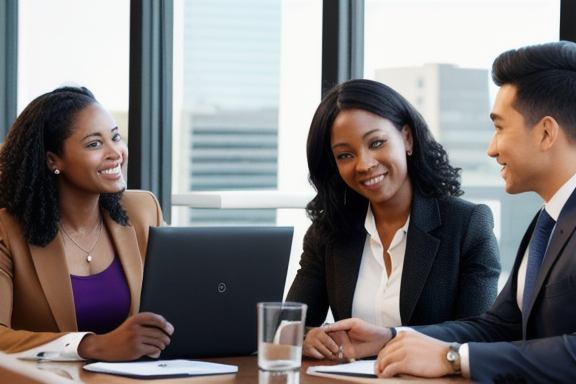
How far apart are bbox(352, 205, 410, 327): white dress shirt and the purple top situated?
76cm

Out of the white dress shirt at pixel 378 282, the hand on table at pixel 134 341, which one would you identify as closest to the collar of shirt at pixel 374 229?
the white dress shirt at pixel 378 282

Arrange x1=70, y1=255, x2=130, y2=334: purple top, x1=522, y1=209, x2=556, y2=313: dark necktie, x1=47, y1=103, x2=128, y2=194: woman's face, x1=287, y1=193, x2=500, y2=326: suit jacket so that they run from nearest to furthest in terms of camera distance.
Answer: x1=522, y1=209, x2=556, y2=313: dark necktie < x1=287, y1=193, x2=500, y2=326: suit jacket < x1=70, y1=255, x2=130, y2=334: purple top < x1=47, y1=103, x2=128, y2=194: woman's face

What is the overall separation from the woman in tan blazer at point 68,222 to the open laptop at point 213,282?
29.7 inches

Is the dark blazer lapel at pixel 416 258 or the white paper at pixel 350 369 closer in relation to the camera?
the white paper at pixel 350 369

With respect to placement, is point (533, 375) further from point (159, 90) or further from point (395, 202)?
point (159, 90)

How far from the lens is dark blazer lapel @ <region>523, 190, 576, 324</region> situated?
1952mm

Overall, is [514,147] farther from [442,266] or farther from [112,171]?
[112,171]

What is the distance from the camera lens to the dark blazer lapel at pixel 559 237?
195 centimetres

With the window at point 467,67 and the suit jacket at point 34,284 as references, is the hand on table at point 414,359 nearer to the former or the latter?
the suit jacket at point 34,284

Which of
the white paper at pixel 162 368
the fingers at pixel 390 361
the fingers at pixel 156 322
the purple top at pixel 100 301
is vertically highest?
the fingers at pixel 156 322

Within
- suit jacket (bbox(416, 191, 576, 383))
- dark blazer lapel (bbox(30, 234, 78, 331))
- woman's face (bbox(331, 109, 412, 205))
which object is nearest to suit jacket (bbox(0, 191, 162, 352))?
dark blazer lapel (bbox(30, 234, 78, 331))

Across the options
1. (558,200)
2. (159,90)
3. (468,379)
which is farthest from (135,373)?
(159,90)

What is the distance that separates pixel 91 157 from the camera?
2.86 metres

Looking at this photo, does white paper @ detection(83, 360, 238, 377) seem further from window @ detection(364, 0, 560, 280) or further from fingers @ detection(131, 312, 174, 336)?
window @ detection(364, 0, 560, 280)
